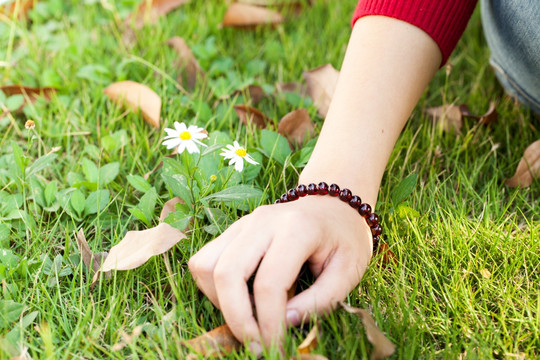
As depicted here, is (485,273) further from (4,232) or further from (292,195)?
(4,232)

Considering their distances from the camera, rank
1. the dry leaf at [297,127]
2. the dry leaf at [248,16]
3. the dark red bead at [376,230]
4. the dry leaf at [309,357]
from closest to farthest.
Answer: the dry leaf at [309,357] < the dark red bead at [376,230] < the dry leaf at [297,127] < the dry leaf at [248,16]

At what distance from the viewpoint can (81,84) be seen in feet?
5.21

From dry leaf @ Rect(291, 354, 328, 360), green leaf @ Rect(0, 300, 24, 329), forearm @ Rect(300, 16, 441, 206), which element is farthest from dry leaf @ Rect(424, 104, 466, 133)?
green leaf @ Rect(0, 300, 24, 329)

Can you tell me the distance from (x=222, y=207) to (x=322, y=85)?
1.78ft

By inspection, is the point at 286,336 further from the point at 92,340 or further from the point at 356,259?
the point at 92,340

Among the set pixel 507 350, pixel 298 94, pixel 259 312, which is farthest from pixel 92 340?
pixel 298 94

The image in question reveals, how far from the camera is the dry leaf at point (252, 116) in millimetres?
1430

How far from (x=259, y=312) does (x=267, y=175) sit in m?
0.46

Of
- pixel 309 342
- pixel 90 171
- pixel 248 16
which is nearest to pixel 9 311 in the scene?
pixel 90 171

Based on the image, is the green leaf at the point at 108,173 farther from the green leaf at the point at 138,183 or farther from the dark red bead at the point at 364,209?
the dark red bead at the point at 364,209

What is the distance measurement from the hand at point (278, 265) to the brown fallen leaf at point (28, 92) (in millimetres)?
832

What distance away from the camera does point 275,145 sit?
49.3 inches

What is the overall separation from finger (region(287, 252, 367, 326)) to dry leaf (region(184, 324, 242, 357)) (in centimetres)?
10

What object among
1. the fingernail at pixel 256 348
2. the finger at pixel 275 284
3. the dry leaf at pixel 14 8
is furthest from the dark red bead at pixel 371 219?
the dry leaf at pixel 14 8
